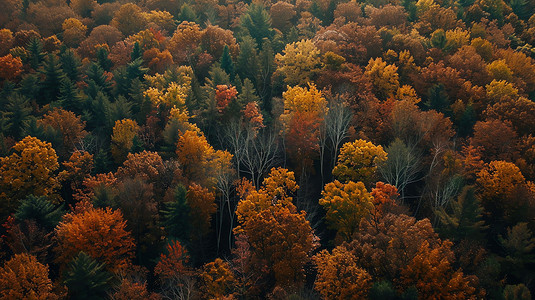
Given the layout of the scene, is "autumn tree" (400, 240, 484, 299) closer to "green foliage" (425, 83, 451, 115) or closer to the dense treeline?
the dense treeline

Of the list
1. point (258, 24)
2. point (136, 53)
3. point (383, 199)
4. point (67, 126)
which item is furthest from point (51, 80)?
point (383, 199)

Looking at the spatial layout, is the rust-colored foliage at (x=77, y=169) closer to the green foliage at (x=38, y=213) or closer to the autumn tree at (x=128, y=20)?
the green foliage at (x=38, y=213)

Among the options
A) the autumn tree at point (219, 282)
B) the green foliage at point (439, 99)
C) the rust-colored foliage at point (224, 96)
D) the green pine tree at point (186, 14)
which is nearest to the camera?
the autumn tree at point (219, 282)

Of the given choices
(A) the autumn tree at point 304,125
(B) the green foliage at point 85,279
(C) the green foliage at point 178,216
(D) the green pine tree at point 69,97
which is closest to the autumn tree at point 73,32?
(D) the green pine tree at point 69,97

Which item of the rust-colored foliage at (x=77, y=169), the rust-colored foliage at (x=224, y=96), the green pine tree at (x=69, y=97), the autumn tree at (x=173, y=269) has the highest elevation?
the rust-colored foliage at (x=224, y=96)

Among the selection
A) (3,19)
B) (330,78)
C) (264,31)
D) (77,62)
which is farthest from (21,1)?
(330,78)

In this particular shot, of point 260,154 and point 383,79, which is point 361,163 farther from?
point 383,79

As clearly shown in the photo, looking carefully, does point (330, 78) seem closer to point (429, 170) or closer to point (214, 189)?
point (429, 170)
